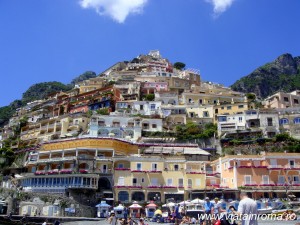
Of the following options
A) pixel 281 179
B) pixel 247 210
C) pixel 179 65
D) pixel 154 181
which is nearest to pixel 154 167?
pixel 154 181

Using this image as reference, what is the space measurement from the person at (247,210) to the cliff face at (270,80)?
367 feet

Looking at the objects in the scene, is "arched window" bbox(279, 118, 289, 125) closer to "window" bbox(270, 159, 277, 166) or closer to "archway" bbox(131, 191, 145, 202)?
"window" bbox(270, 159, 277, 166)

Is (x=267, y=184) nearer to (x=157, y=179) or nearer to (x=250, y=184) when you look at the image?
(x=250, y=184)

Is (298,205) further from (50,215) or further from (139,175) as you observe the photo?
(50,215)

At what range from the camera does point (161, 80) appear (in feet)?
294

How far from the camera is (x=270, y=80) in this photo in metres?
127

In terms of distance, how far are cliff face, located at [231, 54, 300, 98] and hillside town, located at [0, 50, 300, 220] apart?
3365 centimetres

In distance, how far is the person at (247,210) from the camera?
424 inches

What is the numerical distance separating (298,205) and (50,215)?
28260 mm

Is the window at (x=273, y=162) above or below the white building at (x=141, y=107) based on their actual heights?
below

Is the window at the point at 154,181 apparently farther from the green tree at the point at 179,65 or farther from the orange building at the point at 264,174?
the green tree at the point at 179,65

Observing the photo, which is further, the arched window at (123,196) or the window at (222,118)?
the window at (222,118)

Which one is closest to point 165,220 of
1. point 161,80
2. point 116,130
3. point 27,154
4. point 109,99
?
point 116,130

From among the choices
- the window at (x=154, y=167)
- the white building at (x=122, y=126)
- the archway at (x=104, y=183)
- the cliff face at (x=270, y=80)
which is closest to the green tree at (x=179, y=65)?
the cliff face at (x=270, y=80)
